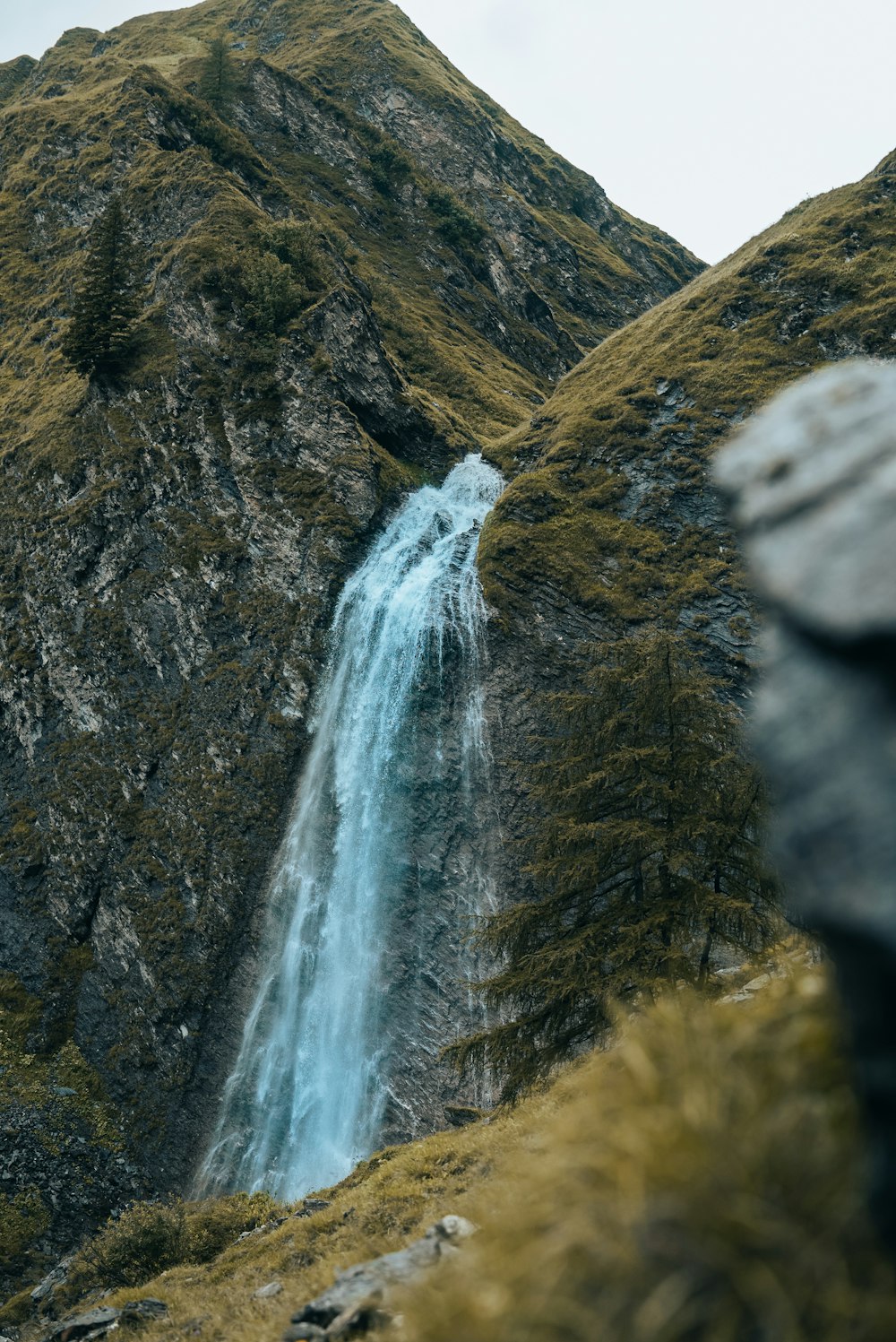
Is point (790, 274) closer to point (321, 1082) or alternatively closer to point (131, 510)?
point (131, 510)

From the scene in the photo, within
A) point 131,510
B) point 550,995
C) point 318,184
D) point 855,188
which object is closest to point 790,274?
point 855,188

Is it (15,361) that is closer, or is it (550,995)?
(550,995)

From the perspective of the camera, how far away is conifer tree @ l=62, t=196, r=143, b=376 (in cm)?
4344

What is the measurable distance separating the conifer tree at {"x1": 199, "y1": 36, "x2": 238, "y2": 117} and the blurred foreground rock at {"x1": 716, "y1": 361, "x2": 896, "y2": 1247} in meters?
93.1

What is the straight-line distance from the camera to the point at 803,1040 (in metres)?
4.02

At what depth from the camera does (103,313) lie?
44000 mm

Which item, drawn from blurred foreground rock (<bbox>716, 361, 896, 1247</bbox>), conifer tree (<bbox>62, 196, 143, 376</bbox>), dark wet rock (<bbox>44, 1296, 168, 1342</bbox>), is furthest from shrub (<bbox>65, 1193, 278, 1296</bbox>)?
conifer tree (<bbox>62, 196, 143, 376</bbox>)

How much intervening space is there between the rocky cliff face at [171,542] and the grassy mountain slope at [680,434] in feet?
28.0

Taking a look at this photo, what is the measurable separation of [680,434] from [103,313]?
102 ft

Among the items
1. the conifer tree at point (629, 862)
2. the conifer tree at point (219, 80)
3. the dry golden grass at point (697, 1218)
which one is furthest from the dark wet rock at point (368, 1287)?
the conifer tree at point (219, 80)

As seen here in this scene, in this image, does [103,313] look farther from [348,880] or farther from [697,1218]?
[697,1218]

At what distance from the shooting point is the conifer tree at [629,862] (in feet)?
44.4

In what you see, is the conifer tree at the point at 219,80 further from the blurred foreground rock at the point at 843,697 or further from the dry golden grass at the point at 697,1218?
the dry golden grass at the point at 697,1218

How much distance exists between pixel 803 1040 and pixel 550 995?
1081 centimetres
